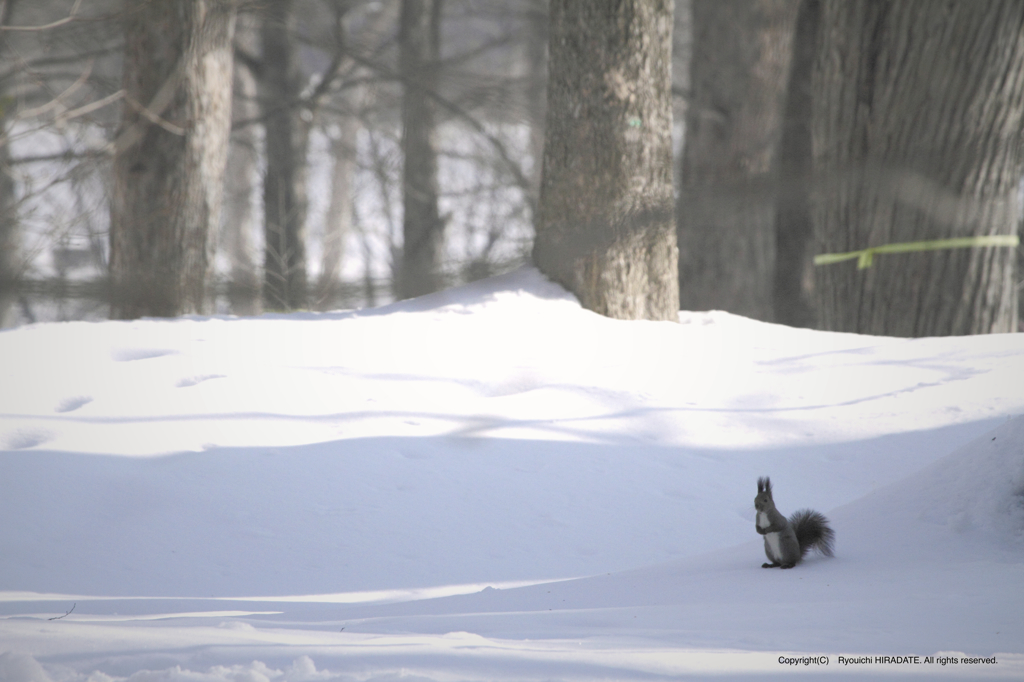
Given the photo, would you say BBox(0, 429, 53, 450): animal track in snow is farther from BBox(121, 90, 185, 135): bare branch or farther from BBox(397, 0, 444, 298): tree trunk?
BBox(397, 0, 444, 298): tree trunk

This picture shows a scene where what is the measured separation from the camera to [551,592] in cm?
198

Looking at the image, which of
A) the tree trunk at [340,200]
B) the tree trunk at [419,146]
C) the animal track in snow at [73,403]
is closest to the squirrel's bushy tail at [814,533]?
the animal track in snow at [73,403]

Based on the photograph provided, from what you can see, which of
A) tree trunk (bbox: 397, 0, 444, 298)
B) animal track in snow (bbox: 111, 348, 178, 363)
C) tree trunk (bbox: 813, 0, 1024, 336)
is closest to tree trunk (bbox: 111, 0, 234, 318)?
animal track in snow (bbox: 111, 348, 178, 363)

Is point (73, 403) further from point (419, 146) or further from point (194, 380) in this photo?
point (419, 146)

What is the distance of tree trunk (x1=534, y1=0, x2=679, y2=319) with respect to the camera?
406 cm

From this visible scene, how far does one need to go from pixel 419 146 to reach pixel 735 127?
11.5 ft

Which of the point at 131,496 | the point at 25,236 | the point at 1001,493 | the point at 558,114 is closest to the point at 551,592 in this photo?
the point at 1001,493

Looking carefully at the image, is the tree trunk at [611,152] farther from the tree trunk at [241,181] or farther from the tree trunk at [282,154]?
the tree trunk at [241,181]

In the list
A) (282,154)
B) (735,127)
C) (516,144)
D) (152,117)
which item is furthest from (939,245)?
(516,144)

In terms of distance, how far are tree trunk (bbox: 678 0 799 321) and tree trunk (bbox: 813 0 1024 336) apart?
2689 millimetres

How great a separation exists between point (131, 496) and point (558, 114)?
9.36 ft

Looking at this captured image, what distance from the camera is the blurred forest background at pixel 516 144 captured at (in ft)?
12.8

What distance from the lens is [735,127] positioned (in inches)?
287

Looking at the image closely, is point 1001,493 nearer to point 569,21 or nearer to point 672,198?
point 672,198
